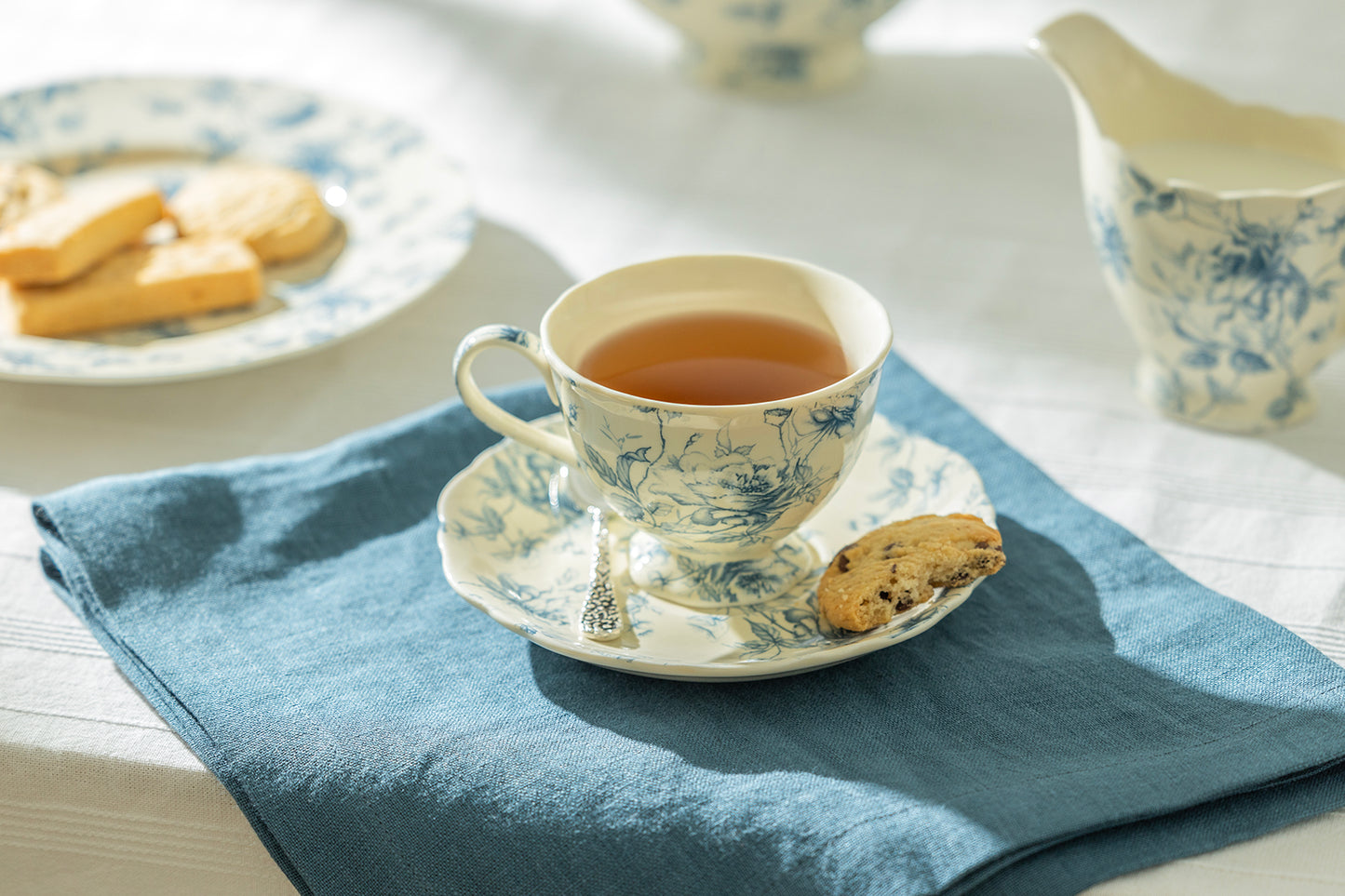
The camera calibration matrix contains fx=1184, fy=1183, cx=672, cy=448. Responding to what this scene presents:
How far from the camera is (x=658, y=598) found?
580 mm

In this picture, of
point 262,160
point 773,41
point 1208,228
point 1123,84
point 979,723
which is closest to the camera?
point 979,723

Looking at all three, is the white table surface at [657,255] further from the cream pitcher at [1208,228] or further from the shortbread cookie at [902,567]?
the shortbread cookie at [902,567]

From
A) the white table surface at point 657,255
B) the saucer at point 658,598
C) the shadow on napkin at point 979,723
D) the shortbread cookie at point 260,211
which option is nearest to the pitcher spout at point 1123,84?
the white table surface at point 657,255

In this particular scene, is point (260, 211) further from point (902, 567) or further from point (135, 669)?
point (902, 567)

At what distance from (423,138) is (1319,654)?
2.61 feet

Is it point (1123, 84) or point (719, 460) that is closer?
point (719, 460)

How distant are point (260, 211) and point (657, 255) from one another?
12.3 inches

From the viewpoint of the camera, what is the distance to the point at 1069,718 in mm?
509

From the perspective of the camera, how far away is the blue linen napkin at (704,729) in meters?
0.46

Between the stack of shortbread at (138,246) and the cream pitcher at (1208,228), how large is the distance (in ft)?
1.86

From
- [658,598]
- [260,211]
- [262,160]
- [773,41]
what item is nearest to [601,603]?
[658,598]

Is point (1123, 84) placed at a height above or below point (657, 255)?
above

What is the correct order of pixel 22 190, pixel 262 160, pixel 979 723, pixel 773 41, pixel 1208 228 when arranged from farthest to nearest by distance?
pixel 773 41, pixel 262 160, pixel 22 190, pixel 1208 228, pixel 979 723

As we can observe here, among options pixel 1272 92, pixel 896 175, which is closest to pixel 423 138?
pixel 896 175
